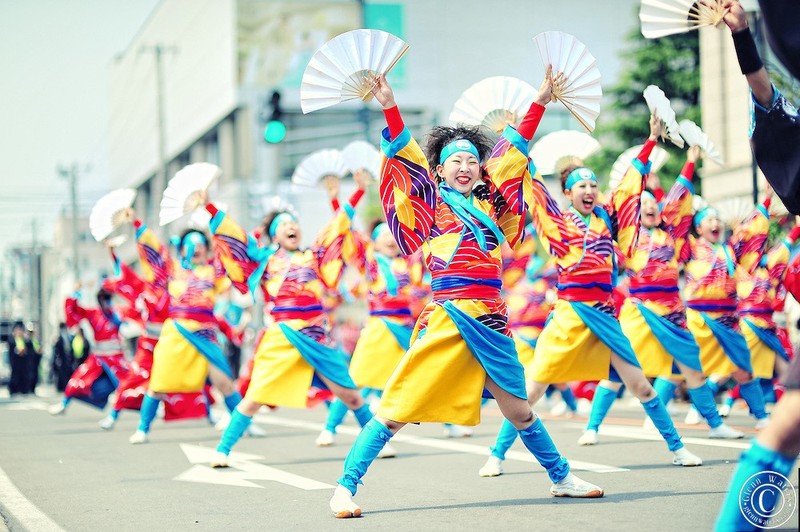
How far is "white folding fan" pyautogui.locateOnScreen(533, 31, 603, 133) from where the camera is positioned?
6.34 m

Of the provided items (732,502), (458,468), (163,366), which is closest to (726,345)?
(458,468)

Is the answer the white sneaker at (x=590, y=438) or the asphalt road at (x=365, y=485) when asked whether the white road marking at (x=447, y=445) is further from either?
the white sneaker at (x=590, y=438)

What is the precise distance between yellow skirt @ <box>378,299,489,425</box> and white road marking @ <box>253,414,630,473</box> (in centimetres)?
210

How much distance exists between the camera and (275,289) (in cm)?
952

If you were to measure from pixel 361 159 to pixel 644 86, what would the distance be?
22.1m

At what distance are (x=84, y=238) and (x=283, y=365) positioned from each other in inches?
3377

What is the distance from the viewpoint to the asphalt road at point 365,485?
243 inches

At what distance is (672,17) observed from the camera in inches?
207

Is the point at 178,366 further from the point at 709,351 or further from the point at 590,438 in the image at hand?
the point at 709,351

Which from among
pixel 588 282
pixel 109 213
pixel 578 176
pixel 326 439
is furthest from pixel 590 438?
pixel 109 213

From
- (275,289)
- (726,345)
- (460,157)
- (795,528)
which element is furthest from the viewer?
(726,345)

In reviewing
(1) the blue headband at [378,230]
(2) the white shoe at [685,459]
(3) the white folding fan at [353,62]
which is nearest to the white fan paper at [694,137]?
(2) the white shoe at [685,459]

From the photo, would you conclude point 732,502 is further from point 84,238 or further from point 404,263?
point 84,238

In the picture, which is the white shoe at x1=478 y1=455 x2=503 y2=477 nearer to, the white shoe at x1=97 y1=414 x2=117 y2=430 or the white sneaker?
the white sneaker
